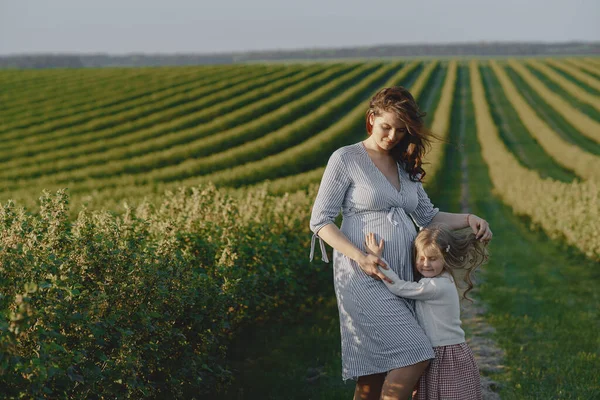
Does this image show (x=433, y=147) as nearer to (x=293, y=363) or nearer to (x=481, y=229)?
(x=293, y=363)

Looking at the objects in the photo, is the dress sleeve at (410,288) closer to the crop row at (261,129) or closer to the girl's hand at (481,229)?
the girl's hand at (481,229)

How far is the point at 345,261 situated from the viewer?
12.0 ft

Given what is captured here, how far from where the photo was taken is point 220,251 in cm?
594

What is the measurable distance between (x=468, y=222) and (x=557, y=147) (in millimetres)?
23736

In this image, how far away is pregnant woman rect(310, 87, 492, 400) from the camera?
345 cm

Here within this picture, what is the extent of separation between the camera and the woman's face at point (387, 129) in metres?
3.55

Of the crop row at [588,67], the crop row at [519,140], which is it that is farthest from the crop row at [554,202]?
the crop row at [588,67]

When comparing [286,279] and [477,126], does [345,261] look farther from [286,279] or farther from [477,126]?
[477,126]

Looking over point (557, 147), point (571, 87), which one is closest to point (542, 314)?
point (557, 147)

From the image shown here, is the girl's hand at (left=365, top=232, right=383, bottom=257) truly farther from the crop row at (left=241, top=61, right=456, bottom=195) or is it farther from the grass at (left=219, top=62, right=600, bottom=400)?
the grass at (left=219, top=62, right=600, bottom=400)

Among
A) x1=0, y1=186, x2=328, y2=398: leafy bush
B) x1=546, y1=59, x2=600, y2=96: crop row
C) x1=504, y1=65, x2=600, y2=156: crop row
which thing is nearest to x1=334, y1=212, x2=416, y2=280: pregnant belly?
x1=0, y1=186, x2=328, y2=398: leafy bush

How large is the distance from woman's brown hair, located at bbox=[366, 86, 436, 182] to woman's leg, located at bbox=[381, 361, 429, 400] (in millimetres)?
1217

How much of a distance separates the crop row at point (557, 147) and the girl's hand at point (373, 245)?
1544cm

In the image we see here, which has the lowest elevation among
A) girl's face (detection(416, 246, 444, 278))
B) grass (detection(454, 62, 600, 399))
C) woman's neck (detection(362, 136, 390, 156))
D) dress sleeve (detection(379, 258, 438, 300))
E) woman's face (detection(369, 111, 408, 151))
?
grass (detection(454, 62, 600, 399))
